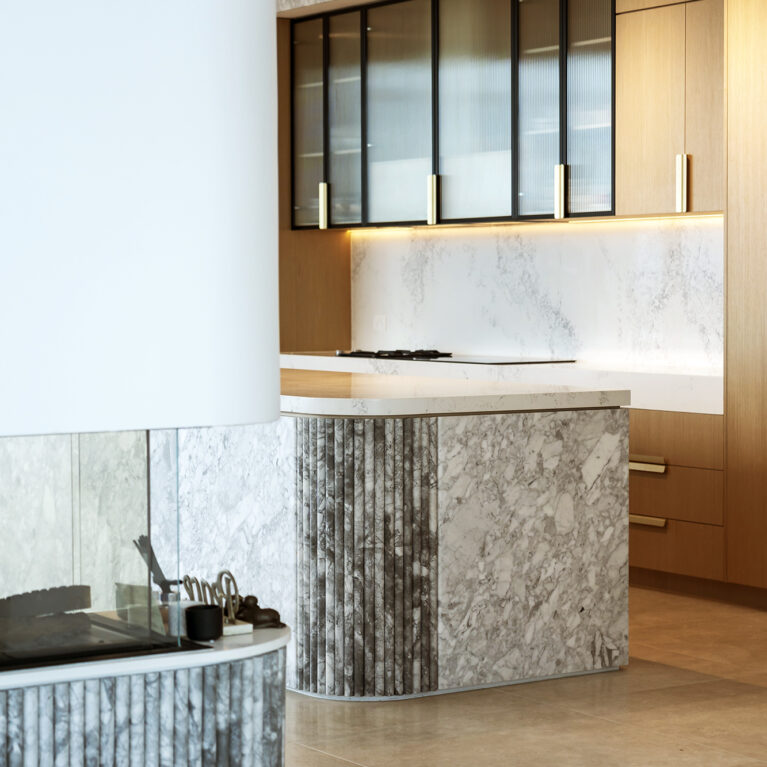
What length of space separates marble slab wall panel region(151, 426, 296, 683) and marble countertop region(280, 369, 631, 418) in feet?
0.45

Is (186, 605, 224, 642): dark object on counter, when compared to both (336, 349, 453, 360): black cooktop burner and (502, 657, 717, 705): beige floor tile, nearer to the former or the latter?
(502, 657, 717, 705): beige floor tile

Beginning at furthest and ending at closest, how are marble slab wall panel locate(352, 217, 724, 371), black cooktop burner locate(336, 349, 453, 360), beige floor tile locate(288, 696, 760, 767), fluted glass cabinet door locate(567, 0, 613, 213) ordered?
black cooktop burner locate(336, 349, 453, 360) < marble slab wall panel locate(352, 217, 724, 371) < fluted glass cabinet door locate(567, 0, 613, 213) < beige floor tile locate(288, 696, 760, 767)

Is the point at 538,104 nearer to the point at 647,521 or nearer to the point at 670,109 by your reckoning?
the point at 670,109

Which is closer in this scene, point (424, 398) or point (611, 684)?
point (424, 398)

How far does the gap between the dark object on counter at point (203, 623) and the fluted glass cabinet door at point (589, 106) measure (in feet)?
12.3

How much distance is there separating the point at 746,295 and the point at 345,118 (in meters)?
2.70

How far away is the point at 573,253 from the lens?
6.57 m

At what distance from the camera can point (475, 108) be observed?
258 inches

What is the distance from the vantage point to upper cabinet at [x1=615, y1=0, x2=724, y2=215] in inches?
213

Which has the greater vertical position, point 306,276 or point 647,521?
point 306,276

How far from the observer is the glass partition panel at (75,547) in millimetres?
2332

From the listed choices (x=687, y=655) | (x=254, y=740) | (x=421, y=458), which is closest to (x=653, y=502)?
(x=687, y=655)

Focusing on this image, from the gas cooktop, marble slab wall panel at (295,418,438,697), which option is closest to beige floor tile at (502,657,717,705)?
marble slab wall panel at (295,418,438,697)

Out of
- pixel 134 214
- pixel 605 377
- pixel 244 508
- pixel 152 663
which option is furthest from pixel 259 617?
pixel 605 377
